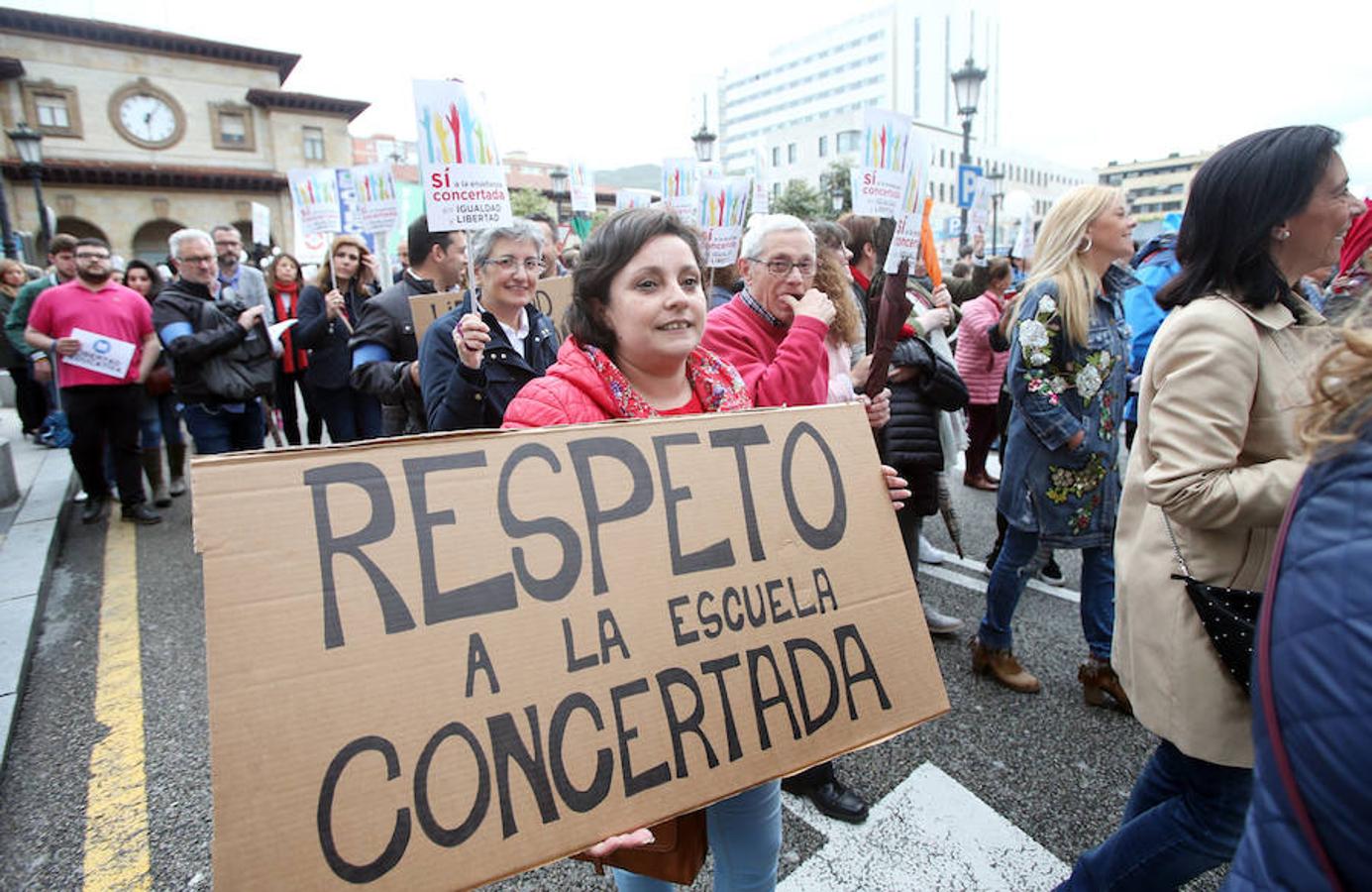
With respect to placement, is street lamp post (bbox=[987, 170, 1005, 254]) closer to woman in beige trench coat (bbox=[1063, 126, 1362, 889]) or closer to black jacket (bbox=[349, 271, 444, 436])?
black jacket (bbox=[349, 271, 444, 436])

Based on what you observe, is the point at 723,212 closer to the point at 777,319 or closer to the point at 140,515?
the point at 777,319

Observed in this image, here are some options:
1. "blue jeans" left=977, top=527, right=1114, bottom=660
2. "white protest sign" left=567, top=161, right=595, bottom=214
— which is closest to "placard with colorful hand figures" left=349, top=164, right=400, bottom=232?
"white protest sign" left=567, top=161, right=595, bottom=214

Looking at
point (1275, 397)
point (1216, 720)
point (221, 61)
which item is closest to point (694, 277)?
point (1275, 397)

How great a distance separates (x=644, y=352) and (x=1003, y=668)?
2481 mm

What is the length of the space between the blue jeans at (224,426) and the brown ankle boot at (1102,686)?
5.30 m

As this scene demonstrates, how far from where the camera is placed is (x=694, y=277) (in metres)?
1.80

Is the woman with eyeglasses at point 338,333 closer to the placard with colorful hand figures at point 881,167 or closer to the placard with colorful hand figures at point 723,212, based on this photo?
the placard with colorful hand figures at point 723,212

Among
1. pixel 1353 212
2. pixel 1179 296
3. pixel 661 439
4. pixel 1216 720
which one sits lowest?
pixel 1216 720

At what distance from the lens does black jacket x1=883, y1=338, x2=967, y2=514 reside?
332 cm

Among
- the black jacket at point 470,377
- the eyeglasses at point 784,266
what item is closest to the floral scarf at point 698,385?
the eyeglasses at point 784,266

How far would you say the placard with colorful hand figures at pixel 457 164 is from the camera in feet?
8.37

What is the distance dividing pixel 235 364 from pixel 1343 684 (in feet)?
19.3

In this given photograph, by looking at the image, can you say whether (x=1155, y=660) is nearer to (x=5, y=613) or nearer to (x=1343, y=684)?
(x=1343, y=684)

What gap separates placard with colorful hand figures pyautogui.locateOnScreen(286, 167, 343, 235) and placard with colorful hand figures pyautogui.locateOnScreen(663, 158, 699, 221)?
396 centimetres
